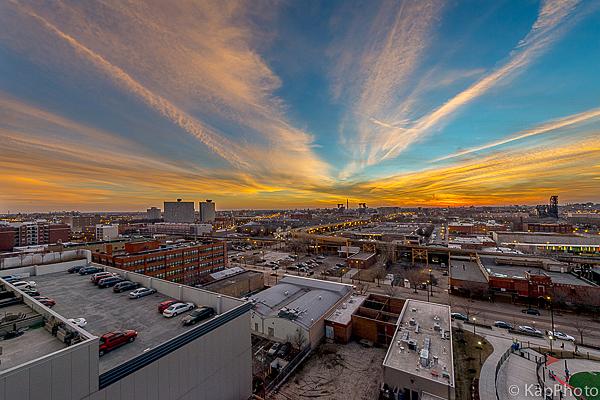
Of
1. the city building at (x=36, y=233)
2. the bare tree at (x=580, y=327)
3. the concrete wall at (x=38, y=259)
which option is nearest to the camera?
the concrete wall at (x=38, y=259)

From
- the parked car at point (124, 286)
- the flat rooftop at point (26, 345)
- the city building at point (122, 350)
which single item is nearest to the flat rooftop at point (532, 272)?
the city building at point (122, 350)

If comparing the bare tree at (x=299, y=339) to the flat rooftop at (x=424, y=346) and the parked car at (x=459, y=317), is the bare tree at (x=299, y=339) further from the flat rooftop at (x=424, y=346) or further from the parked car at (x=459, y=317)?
the parked car at (x=459, y=317)

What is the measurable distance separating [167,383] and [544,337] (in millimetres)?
37773

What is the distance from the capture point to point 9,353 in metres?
10.2

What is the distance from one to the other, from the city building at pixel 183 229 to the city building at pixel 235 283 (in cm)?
7324

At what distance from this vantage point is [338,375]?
22.1m

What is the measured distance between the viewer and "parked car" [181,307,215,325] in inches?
591

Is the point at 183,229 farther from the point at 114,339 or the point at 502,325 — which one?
the point at 502,325

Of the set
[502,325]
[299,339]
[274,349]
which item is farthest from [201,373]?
[502,325]

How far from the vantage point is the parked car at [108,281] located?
2062cm

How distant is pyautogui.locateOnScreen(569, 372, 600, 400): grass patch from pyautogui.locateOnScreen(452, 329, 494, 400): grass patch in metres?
5.65

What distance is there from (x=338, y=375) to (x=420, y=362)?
7156mm

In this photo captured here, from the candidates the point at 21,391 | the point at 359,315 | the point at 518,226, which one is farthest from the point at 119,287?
the point at 518,226

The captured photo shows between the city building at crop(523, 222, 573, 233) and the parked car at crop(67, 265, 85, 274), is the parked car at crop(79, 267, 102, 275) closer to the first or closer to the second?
the parked car at crop(67, 265, 85, 274)
